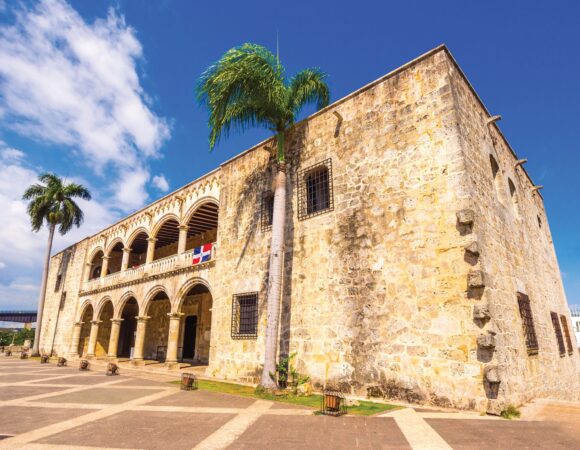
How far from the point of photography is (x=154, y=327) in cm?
2191

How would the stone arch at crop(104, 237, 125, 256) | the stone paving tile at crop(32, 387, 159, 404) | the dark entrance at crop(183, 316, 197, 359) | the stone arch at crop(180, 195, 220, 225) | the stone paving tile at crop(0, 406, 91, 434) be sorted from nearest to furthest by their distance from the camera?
the stone paving tile at crop(0, 406, 91, 434), the stone paving tile at crop(32, 387, 159, 404), the stone arch at crop(180, 195, 220, 225), the dark entrance at crop(183, 316, 197, 359), the stone arch at crop(104, 237, 125, 256)

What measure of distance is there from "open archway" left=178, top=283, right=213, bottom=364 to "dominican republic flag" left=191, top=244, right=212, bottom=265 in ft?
12.5

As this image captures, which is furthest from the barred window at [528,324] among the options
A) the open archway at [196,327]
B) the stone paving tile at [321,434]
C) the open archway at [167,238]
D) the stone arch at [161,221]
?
the open archway at [167,238]

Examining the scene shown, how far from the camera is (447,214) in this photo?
7.57 m

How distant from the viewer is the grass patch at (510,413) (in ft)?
20.2

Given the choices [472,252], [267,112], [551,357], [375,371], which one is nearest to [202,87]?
[267,112]

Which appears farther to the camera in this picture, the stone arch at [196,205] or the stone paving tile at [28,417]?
the stone arch at [196,205]

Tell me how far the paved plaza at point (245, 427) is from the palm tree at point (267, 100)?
2536 millimetres

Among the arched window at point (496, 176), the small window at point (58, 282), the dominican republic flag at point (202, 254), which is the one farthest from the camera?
the small window at point (58, 282)

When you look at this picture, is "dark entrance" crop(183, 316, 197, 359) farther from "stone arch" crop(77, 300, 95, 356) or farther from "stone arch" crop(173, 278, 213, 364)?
"stone arch" crop(77, 300, 95, 356)

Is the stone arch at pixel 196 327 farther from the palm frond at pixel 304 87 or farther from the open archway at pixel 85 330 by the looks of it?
the palm frond at pixel 304 87

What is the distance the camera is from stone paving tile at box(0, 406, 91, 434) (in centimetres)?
549

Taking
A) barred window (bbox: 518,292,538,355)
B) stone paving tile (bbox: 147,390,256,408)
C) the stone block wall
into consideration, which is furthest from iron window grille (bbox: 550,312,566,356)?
stone paving tile (bbox: 147,390,256,408)

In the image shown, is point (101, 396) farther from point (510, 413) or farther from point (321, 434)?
point (510, 413)
